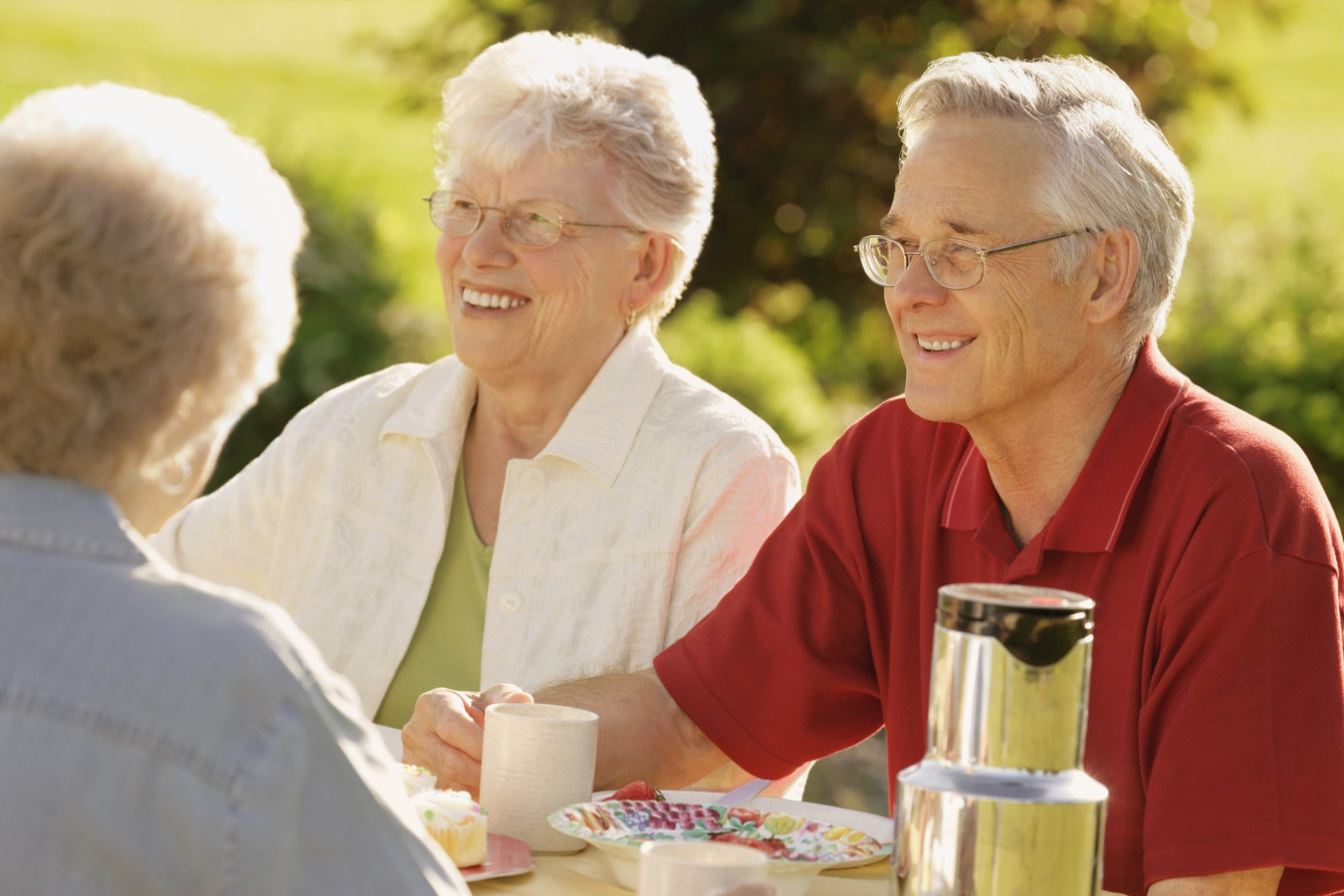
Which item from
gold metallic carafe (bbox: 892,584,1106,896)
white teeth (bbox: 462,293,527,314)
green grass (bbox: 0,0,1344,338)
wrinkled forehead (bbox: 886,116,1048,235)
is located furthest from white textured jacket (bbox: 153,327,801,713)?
green grass (bbox: 0,0,1344,338)

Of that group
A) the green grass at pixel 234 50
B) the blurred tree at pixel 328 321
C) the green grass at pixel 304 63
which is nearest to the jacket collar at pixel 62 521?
the blurred tree at pixel 328 321

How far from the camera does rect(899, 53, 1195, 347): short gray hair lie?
7.13 feet

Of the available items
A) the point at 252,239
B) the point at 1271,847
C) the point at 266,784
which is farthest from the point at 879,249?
the point at 266,784

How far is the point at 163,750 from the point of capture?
1.09 meters

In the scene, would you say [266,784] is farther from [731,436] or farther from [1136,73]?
[1136,73]

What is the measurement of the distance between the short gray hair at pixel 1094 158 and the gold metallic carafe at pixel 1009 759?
3.29 feet

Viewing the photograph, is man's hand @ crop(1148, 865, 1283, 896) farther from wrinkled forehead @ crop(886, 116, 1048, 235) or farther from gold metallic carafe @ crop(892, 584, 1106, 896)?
wrinkled forehead @ crop(886, 116, 1048, 235)

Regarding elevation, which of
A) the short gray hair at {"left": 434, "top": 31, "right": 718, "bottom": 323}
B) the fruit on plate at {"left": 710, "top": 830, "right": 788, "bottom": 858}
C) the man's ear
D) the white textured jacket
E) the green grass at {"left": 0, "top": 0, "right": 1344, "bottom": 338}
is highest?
the green grass at {"left": 0, "top": 0, "right": 1344, "bottom": 338}

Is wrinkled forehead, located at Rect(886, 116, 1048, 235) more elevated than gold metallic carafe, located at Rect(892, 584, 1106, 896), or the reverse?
wrinkled forehead, located at Rect(886, 116, 1048, 235)

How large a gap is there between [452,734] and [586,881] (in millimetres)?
424

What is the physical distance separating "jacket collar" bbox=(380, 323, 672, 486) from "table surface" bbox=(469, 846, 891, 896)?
43.0 inches

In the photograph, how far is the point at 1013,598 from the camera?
1320 mm

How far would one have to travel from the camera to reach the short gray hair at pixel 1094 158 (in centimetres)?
217

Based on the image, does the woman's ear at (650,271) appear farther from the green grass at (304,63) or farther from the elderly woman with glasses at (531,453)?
the green grass at (304,63)
